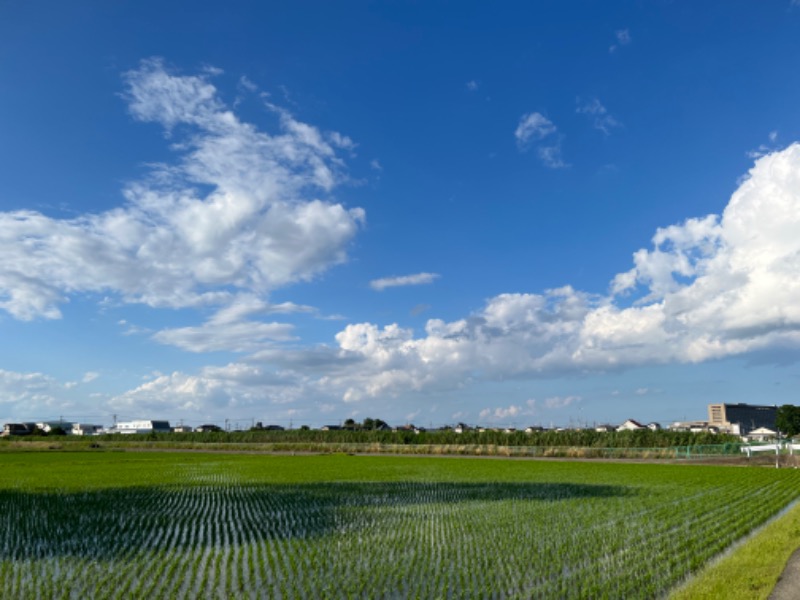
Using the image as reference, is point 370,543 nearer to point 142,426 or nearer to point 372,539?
point 372,539

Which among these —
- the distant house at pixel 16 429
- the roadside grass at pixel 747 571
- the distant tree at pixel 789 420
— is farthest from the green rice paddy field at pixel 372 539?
the distant house at pixel 16 429

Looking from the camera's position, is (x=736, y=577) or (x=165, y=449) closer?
(x=736, y=577)

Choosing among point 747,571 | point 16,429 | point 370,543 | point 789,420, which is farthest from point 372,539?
point 16,429

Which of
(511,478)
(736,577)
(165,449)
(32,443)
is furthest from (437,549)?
(32,443)

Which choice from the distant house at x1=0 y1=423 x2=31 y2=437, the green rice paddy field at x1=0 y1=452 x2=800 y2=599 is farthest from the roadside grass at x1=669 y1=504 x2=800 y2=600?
the distant house at x1=0 y1=423 x2=31 y2=437

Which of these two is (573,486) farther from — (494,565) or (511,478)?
(494,565)

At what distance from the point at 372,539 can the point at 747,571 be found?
315 inches

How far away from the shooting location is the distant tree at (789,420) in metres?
140

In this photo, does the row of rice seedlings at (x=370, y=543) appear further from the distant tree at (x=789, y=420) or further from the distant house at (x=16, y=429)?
the distant house at (x=16, y=429)

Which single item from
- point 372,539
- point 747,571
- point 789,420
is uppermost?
point 789,420

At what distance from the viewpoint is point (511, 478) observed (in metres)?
35.8

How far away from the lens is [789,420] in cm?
14088

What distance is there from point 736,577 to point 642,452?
52228mm

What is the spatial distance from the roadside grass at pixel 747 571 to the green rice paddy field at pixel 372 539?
45 cm
